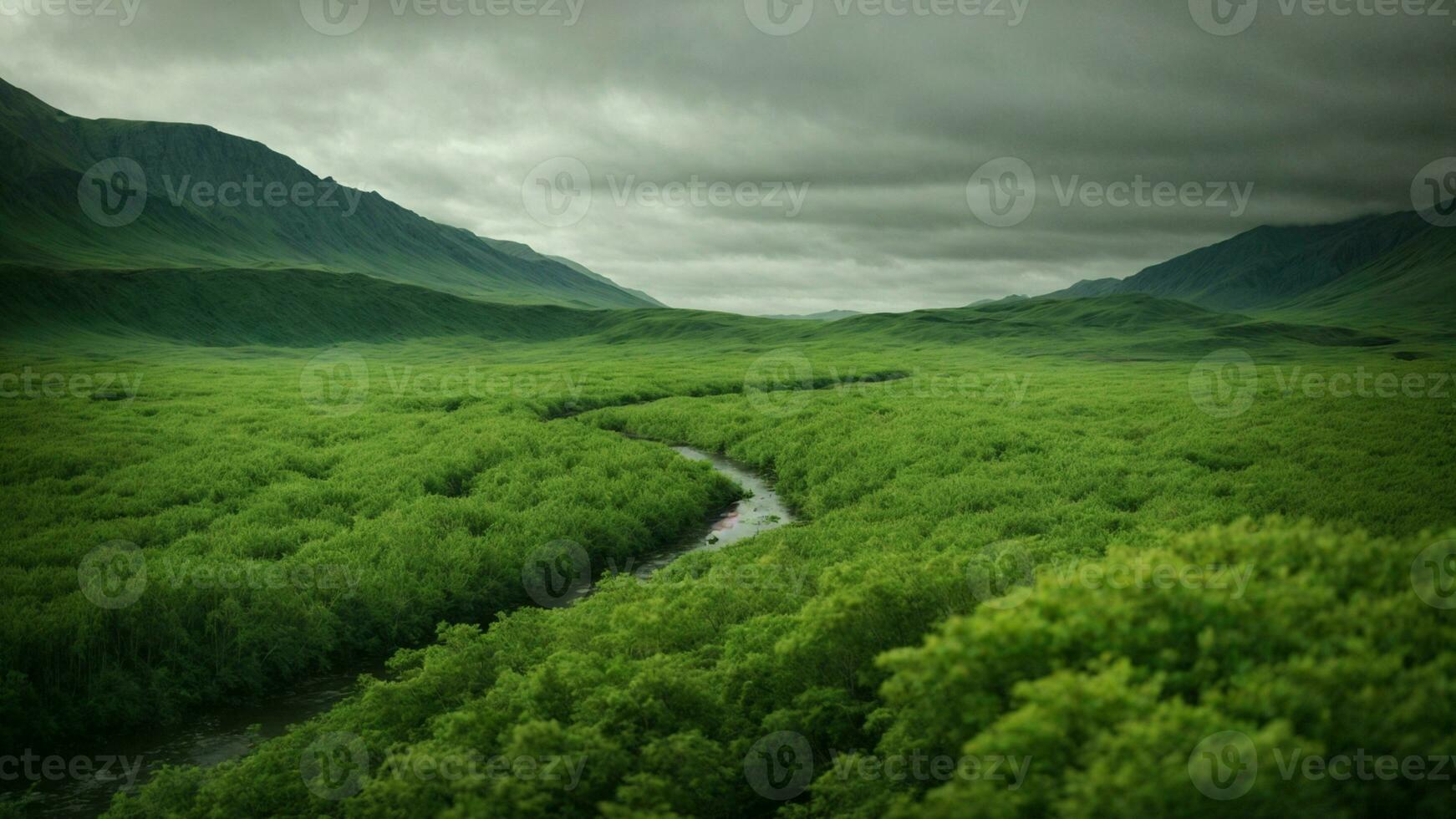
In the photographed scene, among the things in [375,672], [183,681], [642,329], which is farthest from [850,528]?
[642,329]

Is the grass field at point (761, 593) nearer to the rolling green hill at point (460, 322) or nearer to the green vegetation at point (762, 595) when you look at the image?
the green vegetation at point (762, 595)

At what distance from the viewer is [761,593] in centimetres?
1797

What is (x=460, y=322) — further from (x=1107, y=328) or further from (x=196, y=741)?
(x=196, y=741)

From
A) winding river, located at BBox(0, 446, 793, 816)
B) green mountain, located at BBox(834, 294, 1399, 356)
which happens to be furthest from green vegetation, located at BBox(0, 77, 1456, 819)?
green mountain, located at BBox(834, 294, 1399, 356)

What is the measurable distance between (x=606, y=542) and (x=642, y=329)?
511 feet

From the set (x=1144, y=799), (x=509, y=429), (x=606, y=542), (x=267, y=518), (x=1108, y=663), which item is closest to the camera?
(x=1144, y=799)

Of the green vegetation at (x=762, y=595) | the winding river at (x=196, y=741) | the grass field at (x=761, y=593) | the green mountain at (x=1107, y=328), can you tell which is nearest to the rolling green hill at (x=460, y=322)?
the green mountain at (x=1107, y=328)

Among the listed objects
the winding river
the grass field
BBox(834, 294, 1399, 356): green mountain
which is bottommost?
the winding river

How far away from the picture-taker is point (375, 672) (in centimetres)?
1845

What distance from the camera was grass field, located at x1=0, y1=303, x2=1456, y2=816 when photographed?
254 inches

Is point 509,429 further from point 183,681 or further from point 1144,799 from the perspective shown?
point 1144,799

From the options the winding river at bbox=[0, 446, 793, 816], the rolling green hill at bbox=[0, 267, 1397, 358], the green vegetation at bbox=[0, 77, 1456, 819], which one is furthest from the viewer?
the rolling green hill at bbox=[0, 267, 1397, 358]

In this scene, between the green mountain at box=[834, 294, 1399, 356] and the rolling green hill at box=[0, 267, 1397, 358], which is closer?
the rolling green hill at box=[0, 267, 1397, 358]

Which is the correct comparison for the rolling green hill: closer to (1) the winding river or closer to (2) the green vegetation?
(2) the green vegetation
